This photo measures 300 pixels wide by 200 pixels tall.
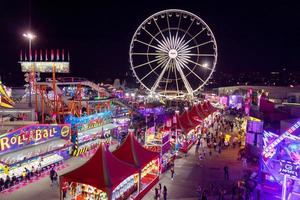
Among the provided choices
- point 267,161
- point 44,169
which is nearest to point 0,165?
point 44,169

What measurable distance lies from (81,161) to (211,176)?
25.6ft

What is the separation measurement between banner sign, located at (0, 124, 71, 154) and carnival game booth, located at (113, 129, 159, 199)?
4971 mm

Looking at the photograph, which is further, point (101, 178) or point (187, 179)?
point (187, 179)

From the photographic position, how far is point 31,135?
16625 millimetres

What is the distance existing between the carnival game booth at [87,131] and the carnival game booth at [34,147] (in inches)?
44.9

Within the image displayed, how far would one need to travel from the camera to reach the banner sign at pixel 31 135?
15119mm

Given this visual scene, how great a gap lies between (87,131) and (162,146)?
22.1ft

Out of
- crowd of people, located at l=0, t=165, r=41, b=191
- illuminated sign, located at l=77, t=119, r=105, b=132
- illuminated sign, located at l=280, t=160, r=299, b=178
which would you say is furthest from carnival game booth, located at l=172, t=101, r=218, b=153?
illuminated sign, located at l=280, t=160, r=299, b=178

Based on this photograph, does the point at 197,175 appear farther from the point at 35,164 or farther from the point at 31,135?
the point at 31,135

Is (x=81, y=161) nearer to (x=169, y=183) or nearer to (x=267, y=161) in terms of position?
(x=169, y=183)

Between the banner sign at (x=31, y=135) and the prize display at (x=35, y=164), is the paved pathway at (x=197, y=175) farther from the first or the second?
the banner sign at (x=31, y=135)

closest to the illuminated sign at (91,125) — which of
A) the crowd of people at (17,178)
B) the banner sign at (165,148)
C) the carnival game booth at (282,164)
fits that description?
the crowd of people at (17,178)

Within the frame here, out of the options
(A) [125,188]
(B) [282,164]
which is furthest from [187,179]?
(B) [282,164]

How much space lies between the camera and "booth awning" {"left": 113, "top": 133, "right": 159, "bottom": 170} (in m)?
14.1
